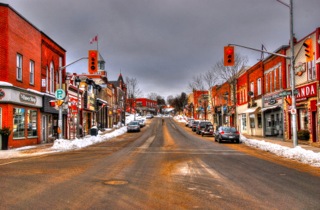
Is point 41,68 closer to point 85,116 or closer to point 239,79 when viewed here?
point 85,116

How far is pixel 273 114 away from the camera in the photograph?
35.6 meters

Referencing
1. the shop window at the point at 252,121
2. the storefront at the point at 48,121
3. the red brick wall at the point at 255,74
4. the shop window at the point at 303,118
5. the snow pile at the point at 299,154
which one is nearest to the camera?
the snow pile at the point at 299,154

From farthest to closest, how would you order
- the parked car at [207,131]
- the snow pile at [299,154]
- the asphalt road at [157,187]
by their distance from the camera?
1. the parked car at [207,131]
2. the snow pile at [299,154]
3. the asphalt road at [157,187]

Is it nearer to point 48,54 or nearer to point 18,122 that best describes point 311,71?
point 18,122

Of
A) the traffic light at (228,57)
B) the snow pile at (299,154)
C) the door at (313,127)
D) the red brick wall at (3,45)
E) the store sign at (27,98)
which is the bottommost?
the snow pile at (299,154)

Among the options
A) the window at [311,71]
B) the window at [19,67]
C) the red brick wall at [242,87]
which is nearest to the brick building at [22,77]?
the window at [19,67]

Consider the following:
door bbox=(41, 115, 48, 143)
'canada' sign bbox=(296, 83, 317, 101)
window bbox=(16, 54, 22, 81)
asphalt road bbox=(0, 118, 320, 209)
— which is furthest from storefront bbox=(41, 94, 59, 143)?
'canada' sign bbox=(296, 83, 317, 101)

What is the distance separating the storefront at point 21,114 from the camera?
904 inches

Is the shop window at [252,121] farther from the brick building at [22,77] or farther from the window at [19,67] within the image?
the window at [19,67]

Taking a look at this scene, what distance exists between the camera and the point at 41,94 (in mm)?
28828

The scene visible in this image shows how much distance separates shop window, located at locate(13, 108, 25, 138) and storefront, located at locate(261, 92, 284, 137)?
2198 cm

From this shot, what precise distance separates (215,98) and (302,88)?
45221mm

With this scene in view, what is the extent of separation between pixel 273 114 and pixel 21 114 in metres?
23.8

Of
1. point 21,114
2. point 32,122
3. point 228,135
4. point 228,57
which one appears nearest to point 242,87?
point 228,135
